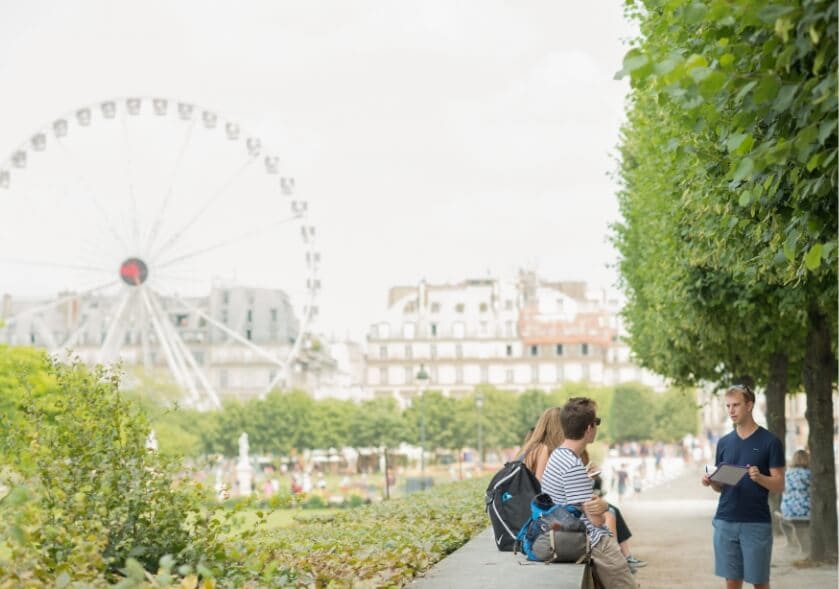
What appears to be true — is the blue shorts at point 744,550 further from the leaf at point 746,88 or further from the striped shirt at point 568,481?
the leaf at point 746,88

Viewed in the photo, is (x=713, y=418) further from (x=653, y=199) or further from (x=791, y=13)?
(x=791, y=13)

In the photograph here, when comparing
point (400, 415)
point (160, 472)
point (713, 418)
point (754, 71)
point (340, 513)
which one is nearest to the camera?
point (754, 71)

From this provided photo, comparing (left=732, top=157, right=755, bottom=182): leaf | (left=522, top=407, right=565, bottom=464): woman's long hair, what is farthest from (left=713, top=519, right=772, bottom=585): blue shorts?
(left=732, top=157, right=755, bottom=182): leaf

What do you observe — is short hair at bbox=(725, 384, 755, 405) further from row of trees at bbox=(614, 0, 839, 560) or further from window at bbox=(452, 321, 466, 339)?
window at bbox=(452, 321, 466, 339)

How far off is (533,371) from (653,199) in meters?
129

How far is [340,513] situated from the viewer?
61.2 feet

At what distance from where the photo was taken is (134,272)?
61062mm

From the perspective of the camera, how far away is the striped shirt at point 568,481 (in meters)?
8.97

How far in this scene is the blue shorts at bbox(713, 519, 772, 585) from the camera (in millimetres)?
10297

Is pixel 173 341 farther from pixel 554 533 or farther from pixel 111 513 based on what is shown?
pixel 554 533

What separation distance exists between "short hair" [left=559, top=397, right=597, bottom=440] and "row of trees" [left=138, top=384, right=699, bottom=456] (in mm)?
72829

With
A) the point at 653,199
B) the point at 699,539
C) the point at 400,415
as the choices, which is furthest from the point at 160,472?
the point at 400,415

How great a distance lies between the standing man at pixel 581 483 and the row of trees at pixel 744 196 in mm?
1640

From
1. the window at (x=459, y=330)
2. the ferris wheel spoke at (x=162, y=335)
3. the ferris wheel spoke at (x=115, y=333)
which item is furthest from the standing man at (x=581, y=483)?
the window at (x=459, y=330)
